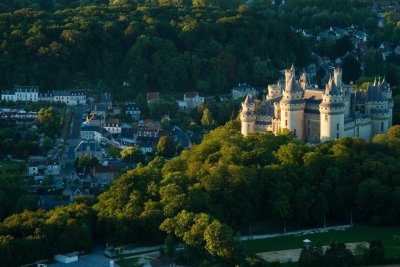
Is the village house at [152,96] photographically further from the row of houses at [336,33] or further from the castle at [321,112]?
the row of houses at [336,33]

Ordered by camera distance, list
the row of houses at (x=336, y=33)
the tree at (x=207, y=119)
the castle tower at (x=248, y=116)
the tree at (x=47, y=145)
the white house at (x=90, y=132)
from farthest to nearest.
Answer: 1. the row of houses at (x=336, y=33)
2. the tree at (x=207, y=119)
3. the white house at (x=90, y=132)
4. the tree at (x=47, y=145)
5. the castle tower at (x=248, y=116)

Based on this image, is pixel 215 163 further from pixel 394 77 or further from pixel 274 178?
pixel 394 77

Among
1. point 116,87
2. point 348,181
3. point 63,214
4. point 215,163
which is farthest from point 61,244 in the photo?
point 116,87

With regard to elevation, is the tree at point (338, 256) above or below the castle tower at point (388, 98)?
below

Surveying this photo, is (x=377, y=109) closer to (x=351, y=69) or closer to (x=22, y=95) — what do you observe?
(x=22, y=95)

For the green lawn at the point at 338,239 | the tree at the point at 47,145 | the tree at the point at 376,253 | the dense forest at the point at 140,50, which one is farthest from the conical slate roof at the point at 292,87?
the dense forest at the point at 140,50

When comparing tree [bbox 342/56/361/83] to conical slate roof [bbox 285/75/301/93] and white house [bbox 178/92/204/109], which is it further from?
conical slate roof [bbox 285/75/301/93]
